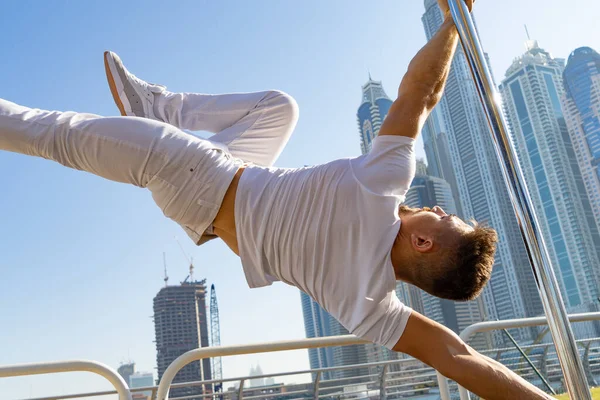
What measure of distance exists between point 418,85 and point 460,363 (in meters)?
0.87

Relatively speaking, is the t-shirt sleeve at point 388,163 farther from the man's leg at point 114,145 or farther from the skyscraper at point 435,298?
the skyscraper at point 435,298

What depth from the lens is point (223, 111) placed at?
88.2 inches

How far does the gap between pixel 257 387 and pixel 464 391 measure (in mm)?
2541

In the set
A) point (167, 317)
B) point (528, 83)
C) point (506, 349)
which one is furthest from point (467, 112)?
point (506, 349)

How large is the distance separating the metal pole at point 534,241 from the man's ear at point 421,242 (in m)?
0.58

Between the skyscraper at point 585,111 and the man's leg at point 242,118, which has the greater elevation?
the skyscraper at point 585,111

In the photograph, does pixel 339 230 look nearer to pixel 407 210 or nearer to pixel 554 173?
pixel 407 210

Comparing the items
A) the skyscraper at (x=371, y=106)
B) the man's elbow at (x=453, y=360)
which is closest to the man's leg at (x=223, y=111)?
the man's elbow at (x=453, y=360)

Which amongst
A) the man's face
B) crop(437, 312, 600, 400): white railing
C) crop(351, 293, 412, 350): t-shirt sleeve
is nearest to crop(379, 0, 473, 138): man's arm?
the man's face

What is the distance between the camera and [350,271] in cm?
174

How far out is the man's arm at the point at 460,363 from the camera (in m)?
1.60

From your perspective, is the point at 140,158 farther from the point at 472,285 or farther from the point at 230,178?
the point at 472,285

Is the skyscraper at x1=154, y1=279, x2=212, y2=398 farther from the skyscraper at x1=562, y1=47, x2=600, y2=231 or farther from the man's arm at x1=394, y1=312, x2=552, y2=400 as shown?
the man's arm at x1=394, y1=312, x2=552, y2=400

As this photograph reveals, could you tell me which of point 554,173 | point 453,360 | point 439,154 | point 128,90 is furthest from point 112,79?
point 554,173
